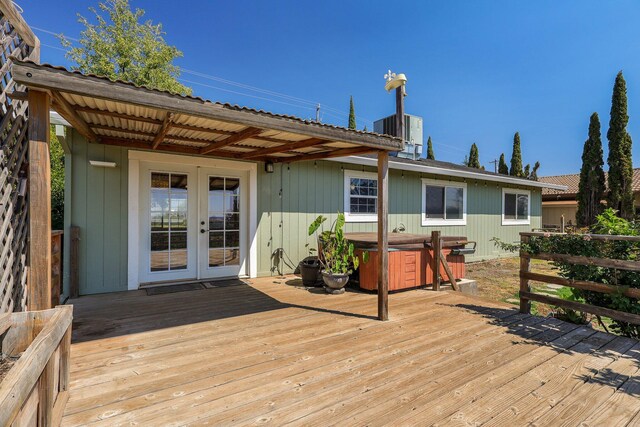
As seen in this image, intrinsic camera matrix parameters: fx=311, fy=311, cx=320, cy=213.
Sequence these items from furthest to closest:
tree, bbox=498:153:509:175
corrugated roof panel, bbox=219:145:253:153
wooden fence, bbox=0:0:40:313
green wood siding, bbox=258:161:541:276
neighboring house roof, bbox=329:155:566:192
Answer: tree, bbox=498:153:509:175 → neighboring house roof, bbox=329:155:566:192 → green wood siding, bbox=258:161:541:276 → corrugated roof panel, bbox=219:145:253:153 → wooden fence, bbox=0:0:40:313

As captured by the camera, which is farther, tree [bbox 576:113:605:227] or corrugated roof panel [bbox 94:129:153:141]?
tree [bbox 576:113:605:227]

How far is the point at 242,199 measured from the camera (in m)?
5.89

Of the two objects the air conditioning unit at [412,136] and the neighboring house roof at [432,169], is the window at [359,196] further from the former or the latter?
the air conditioning unit at [412,136]

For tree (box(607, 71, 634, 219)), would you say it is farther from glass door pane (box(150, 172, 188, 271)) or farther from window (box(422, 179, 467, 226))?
glass door pane (box(150, 172, 188, 271))

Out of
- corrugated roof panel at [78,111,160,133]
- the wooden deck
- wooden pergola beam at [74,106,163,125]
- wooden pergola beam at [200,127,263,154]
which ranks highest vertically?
corrugated roof panel at [78,111,160,133]

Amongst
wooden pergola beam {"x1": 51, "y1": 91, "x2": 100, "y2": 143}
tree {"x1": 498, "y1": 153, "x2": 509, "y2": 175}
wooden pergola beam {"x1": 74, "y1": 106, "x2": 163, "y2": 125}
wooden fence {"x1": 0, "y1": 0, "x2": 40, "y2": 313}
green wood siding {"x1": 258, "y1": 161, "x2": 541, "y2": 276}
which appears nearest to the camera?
wooden fence {"x1": 0, "y1": 0, "x2": 40, "y2": 313}

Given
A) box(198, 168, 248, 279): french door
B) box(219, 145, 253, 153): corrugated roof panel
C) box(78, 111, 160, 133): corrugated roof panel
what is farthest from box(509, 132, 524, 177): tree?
box(78, 111, 160, 133): corrugated roof panel

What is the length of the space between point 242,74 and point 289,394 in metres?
20.1

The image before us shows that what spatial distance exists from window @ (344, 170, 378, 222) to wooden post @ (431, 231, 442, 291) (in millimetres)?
2173

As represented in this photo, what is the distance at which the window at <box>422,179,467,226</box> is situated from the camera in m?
8.59

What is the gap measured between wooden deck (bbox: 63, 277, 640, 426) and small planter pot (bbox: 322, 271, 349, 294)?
772 mm

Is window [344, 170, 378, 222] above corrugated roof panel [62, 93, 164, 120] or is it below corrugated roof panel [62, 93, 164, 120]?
below

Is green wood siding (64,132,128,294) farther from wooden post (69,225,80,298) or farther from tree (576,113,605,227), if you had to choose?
tree (576,113,605,227)

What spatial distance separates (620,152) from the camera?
1477 cm
